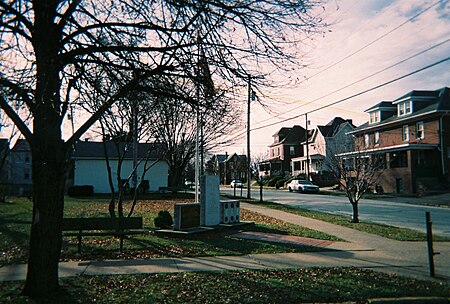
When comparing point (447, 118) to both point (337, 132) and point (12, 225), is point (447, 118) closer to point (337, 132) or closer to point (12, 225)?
point (337, 132)

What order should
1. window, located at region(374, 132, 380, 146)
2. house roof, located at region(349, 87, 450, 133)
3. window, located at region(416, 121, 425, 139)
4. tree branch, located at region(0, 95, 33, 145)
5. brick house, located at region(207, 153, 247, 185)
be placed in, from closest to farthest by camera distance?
tree branch, located at region(0, 95, 33, 145)
house roof, located at region(349, 87, 450, 133)
window, located at region(416, 121, 425, 139)
window, located at region(374, 132, 380, 146)
brick house, located at region(207, 153, 247, 185)

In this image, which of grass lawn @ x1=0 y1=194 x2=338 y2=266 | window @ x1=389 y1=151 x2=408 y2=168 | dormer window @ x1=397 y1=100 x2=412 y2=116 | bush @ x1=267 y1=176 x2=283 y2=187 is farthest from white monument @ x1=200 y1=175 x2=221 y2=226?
bush @ x1=267 y1=176 x2=283 y2=187

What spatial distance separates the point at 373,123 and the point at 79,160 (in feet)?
111

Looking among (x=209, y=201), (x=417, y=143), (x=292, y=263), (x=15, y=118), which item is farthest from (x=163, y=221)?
(x=417, y=143)

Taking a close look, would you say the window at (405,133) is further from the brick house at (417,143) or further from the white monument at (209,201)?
the white monument at (209,201)

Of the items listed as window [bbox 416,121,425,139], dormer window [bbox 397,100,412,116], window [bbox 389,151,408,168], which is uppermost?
dormer window [bbox 397,100,412,116]

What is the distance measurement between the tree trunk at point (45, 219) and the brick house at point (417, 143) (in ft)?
109

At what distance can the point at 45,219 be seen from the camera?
20.2 feet

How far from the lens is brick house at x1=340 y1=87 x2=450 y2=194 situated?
3834 centimetres

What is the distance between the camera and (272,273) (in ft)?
25.3

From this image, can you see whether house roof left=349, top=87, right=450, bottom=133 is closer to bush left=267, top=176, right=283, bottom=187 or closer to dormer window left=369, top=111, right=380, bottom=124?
dormer window left=369, top=111, right=380, bottom=124

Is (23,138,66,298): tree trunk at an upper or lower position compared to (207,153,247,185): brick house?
lower

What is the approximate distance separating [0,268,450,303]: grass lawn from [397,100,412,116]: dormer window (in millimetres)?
39277

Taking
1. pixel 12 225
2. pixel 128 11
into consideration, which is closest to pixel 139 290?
pixel 128 11
